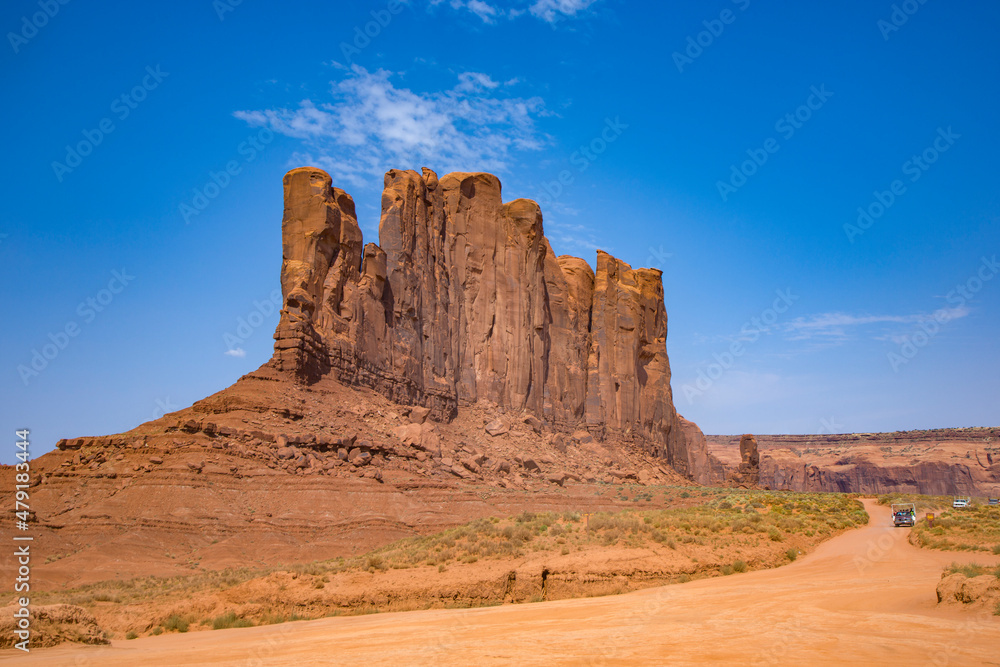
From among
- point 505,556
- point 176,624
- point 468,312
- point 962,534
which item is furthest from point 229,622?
point 468,312

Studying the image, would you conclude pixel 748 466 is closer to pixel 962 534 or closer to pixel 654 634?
pixel 962 534

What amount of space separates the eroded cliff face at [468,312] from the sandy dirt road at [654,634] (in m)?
29.7

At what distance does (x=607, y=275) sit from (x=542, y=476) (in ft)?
101

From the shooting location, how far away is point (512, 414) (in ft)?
192

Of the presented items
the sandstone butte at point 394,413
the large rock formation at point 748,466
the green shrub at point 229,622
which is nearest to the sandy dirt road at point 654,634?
the green shrub at point 229,622

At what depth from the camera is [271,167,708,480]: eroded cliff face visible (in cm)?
4616

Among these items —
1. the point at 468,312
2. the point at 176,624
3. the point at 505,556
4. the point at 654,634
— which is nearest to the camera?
the point at 654,634

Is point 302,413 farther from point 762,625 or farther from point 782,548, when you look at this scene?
point 762,625

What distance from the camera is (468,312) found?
60500mm

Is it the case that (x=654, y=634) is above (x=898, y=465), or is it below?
below

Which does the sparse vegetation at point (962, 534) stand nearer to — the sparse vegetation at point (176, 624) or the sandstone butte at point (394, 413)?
the sandstone butte at point (394, 413)

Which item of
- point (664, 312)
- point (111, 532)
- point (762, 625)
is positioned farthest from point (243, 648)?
point (664, 312)

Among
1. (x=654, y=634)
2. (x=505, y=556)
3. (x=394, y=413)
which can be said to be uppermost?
(x=394, y=413)

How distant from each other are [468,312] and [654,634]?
164 ft
